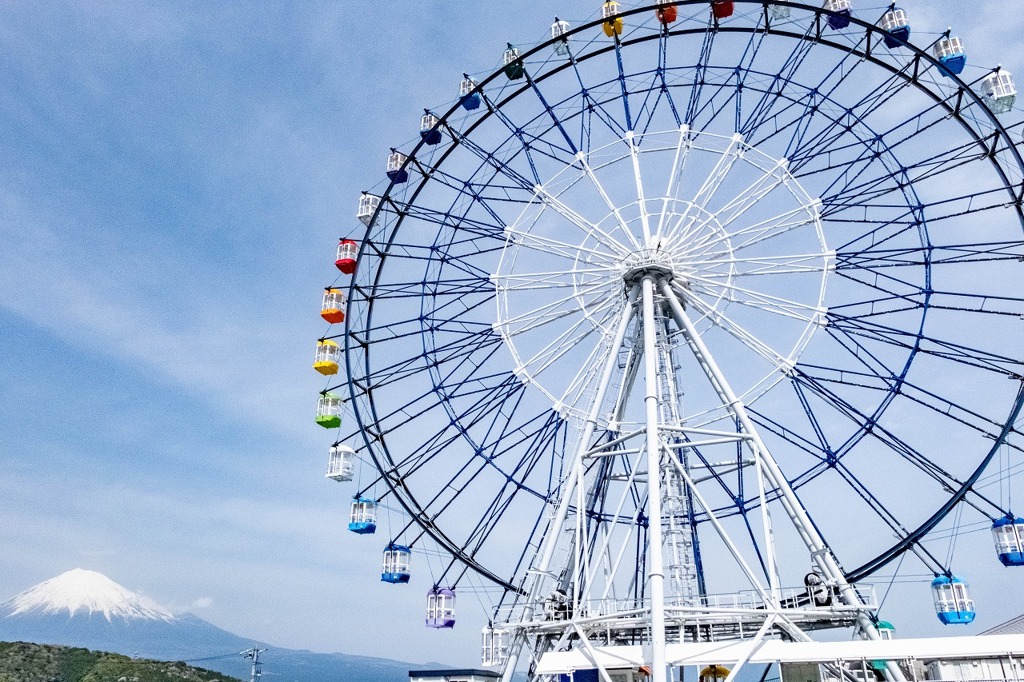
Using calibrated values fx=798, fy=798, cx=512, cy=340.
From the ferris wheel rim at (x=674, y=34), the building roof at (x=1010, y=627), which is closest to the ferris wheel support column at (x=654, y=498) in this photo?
the ferris wheel rim at (x=674, y=34)

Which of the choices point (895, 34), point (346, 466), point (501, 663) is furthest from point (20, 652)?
point (895, 34)

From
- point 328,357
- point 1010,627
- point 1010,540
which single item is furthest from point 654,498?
point 1010,627

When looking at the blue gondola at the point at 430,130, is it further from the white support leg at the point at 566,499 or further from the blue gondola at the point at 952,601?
the blue gondola at the point at 952,601

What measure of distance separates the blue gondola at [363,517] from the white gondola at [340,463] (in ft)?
3.65

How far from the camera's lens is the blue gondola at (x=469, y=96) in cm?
2902

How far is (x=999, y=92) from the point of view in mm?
24734

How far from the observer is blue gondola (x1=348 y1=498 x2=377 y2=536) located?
2841cm

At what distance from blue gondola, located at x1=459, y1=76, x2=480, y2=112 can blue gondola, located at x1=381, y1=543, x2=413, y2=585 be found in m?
16.2

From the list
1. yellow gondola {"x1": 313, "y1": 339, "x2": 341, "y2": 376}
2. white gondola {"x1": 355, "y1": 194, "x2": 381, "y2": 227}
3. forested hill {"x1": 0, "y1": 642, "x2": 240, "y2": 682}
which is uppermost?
white gondola {"x1": 355, "y1": 194, "x2": 381, "y2": 227}

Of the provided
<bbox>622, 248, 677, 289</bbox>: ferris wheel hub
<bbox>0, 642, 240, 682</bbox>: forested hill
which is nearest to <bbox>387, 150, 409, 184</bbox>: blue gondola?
<bbox>622, 248, 677, 289</bbox>: ferris wheel hub

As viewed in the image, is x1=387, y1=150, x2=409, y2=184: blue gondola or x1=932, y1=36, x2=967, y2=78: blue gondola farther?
x1=387, y1=150, x2=409, y2=184: blue gondola

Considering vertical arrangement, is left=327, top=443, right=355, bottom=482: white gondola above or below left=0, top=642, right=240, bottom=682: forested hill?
above

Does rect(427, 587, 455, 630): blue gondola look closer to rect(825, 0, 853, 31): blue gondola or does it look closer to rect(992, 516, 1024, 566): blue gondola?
rect(992, 516, 1024, 566): blue gondola

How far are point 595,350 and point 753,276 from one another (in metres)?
5.59
